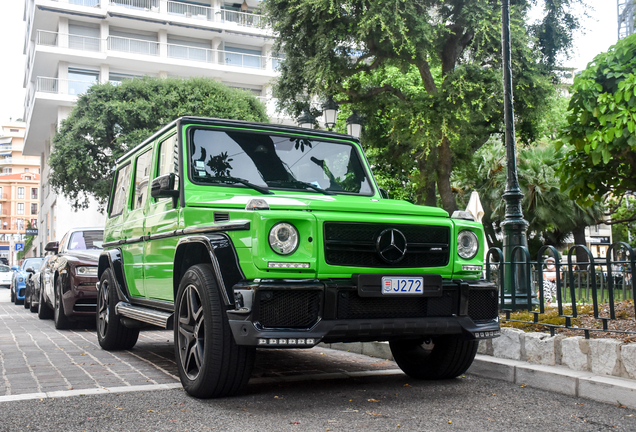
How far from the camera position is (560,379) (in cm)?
517

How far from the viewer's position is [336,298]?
4336 mm

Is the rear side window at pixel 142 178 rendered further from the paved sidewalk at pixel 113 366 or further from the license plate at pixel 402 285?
the license plate at pixel 402 285

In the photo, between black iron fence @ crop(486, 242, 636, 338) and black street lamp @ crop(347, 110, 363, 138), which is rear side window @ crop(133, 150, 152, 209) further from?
black street lamp @ crop(347, 110, 363, 138)

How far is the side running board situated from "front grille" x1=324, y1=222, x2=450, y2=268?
5.75 ft

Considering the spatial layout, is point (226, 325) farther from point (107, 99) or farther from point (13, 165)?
point (13, 165)

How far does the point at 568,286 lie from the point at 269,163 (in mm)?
3267

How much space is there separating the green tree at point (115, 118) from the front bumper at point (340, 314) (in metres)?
23.4

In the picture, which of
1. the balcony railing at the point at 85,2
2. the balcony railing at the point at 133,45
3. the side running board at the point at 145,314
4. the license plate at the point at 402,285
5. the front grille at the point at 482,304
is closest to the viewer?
the license plate at the point at 402,285

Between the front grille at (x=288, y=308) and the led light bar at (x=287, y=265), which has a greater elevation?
the led light bar at (x=287, y=265)

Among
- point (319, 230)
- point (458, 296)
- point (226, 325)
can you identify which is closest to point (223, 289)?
point (226, 325)

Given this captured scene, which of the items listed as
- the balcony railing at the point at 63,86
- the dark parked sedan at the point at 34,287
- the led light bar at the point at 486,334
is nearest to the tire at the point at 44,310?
the dark parked sedan at the point at 34,287

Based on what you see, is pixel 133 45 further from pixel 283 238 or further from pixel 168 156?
pixel 283 238

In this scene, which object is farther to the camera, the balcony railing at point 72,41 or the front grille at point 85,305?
the balcony railing at point 72,41

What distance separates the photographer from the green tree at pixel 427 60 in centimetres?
1572
